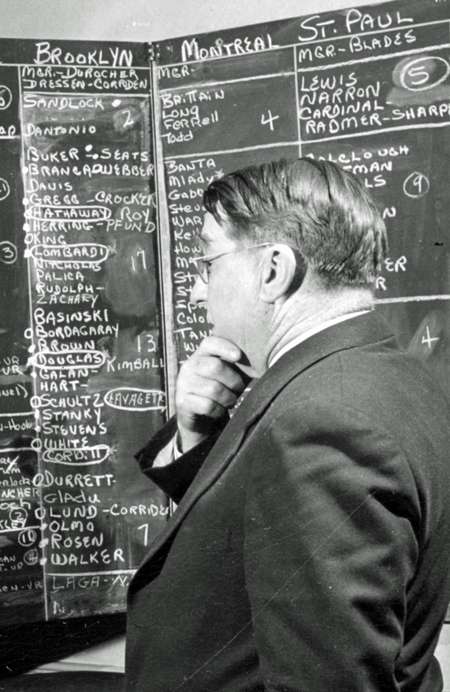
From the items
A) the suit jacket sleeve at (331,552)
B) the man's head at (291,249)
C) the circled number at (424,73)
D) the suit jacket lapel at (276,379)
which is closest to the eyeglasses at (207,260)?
the man's head at (291,249)

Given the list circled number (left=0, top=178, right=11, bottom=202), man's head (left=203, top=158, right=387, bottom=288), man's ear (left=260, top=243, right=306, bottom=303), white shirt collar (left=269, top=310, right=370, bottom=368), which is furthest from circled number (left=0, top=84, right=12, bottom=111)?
white shirt collar (left=269, top=310, right=370, bottom=368)

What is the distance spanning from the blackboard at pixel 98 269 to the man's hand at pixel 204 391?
95 cm

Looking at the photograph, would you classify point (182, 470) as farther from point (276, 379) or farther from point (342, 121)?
point (342, 121)

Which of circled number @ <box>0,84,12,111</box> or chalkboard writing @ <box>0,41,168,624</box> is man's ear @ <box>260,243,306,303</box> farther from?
circled number @ <box>0,84,12,111</box>

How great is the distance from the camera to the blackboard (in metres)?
2.58

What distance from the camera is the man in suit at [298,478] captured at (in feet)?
3.19

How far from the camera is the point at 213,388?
1.66 metres

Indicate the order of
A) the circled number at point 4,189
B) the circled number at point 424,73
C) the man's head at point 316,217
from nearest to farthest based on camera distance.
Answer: the man's head at point 316,217, the circled number at point 424,73, the circled number at point 4,189

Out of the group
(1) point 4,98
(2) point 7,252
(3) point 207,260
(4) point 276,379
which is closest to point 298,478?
(4) point 276,379

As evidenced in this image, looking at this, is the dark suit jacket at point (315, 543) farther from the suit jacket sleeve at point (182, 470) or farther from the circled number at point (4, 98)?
the circled number at point (4, 98)

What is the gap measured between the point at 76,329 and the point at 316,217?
148cm

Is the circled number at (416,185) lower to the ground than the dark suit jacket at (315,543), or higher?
higher

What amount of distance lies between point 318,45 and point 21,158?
1.10m

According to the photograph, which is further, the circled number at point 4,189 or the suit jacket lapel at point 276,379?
the circled number at point 4,189
